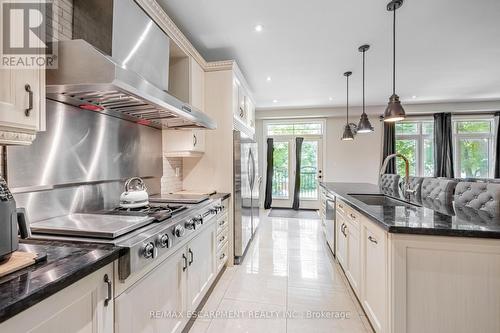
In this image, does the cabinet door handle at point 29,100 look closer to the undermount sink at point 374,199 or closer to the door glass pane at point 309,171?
the undermount sink at point 374,199

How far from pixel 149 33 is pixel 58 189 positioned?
131cm

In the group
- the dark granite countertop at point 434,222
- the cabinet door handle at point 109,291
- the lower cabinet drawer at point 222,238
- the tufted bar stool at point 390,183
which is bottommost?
the lower cabinet drawer at point 222,238

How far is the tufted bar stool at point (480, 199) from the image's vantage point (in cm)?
179

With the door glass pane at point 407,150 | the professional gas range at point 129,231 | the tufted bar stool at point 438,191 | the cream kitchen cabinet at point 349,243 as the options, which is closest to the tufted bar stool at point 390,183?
the tufted bar stool at point 438,191

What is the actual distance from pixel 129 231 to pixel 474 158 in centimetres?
785

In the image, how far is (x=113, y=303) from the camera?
3.47 ft

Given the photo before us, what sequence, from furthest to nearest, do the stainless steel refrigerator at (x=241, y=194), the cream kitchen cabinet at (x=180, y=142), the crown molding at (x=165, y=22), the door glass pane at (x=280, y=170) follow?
the door glass pane at (x=280, y=170) < the stainless steel refrigerator at (x=241, y=194) < the cream kitchen cabinet at (x=180, y=142) < the crown molding at (x=165, y=22)

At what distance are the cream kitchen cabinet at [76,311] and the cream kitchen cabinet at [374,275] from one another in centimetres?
153

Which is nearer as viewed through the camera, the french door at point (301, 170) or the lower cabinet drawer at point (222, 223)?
the lower cabinet drawer at point (222, 223)

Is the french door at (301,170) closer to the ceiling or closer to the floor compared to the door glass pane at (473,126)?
closer to the floor

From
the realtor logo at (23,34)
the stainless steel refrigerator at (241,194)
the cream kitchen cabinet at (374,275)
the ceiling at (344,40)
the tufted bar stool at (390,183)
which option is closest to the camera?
the realtor logo at (23,34)

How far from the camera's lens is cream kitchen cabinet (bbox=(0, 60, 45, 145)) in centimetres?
90

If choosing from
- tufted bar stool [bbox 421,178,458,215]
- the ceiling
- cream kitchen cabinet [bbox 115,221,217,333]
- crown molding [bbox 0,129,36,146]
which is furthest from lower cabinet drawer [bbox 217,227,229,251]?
the ceiling

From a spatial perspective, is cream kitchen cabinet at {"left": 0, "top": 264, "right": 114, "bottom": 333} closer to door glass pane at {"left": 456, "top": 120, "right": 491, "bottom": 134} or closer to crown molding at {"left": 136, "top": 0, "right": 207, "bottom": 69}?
crown molding at {"left": 136, "top": 0, "right": 207, "bottom": 69}
